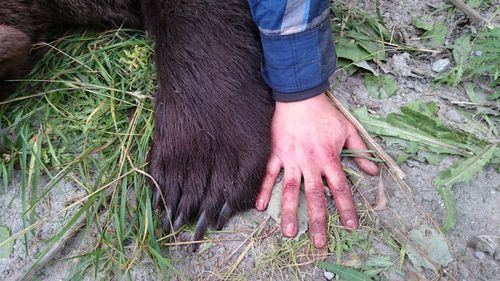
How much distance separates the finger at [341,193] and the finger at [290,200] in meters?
0.12

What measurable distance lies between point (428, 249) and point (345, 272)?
0.30 meters

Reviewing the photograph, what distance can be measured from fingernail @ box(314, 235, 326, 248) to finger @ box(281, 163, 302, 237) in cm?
8

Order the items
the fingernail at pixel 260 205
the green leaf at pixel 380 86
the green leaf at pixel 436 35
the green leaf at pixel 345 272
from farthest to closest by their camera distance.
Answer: the green leaf at pixel 436 35, the green leaf at pixel 380 86, the fingernail at pixel 260 205, the green leaf at pixel 345 272

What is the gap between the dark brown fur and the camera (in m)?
2.15

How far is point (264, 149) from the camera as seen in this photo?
218cm

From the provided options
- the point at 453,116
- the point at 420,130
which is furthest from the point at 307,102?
the point at 453,116

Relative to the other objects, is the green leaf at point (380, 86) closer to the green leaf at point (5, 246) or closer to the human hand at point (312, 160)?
the human hand at point (312, 160)

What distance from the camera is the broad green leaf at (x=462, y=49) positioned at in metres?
2.43

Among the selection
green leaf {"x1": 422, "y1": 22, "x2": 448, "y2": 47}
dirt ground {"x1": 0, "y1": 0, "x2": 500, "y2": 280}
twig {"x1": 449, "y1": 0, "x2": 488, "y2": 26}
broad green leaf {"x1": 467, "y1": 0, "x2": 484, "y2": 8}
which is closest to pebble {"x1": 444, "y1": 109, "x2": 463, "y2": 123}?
dirt ground {"x1": 0, "y1": 0, "x2": 500, "y2": 280}

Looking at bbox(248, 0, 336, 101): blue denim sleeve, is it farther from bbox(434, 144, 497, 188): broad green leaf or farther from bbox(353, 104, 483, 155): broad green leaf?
bbox(434, 144, 497, 188): broad green leaf

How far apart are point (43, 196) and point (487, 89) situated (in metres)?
1.76

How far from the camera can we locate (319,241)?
2.03 meters

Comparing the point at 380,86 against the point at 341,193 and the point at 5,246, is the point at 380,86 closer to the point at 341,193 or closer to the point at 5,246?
the point at 341,193

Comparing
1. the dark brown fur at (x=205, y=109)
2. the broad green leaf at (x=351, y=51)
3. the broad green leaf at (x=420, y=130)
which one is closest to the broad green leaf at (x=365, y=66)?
the broad green leaf at (x=351, y=51)
